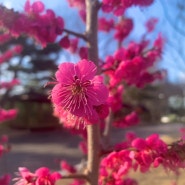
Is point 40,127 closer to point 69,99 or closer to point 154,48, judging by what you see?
point 154,48

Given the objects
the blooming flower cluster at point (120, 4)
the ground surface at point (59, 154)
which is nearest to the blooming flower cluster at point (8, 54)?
the ground surface at point (59, 154)

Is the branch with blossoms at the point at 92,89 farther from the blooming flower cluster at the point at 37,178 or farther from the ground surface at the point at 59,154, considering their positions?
the ground surface at the point at 59,154

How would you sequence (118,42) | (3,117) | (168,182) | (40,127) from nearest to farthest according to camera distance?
(118,42), (3,117), (168,182), (40,127)

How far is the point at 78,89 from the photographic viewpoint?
2.23 feet

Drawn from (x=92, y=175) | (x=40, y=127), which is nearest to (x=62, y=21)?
(x=92, y=175)

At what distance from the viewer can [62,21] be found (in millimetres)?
1207

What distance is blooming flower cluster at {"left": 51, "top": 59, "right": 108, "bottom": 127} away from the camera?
26.2 inches

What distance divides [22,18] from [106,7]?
0.96ft

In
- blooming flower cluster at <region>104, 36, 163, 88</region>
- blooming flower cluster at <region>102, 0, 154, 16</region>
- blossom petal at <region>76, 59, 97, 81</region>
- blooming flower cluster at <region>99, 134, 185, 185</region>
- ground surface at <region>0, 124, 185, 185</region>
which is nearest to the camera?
blossom petal at <region>76, 59, 97, 81</region>

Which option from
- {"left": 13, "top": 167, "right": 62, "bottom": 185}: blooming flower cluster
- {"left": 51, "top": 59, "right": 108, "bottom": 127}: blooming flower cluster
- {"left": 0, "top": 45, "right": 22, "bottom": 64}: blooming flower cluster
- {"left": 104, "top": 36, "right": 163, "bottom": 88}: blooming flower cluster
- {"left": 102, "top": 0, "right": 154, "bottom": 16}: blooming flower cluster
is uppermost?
{"left": 0, "top": 45, "right": 22, "bottom": 64}: blooming flower cluster

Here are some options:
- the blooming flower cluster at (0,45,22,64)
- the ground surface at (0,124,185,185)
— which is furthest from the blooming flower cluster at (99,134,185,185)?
the blooming flower cluster at (0,45,22,64)

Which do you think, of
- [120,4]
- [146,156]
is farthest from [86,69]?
[120,4]

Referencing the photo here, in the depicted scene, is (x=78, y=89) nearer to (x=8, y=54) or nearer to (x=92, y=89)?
(x=92, y=89)

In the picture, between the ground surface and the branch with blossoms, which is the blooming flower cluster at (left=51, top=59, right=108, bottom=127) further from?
the ground surface
